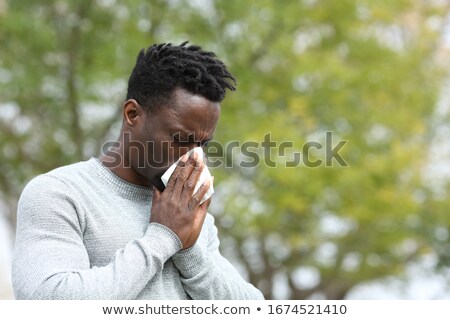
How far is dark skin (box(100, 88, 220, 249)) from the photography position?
237 centimetres

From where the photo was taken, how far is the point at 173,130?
2459mm

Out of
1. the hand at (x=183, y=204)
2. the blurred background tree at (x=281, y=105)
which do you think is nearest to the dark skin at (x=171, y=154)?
the hand at (x=183, y=204)

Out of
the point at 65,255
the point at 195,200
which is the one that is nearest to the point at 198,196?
the point at 195,200

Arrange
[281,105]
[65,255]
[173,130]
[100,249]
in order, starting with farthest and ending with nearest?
1. [281,105]
2. [173,130]
3. [100,249]
4. [65,255]

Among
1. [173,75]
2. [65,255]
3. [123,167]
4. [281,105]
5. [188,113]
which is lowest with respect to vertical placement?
[65,255]

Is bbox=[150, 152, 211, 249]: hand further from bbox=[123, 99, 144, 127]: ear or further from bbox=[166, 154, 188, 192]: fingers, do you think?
bbox=[123, 99, 144, 127]: ear

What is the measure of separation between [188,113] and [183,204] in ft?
0.89

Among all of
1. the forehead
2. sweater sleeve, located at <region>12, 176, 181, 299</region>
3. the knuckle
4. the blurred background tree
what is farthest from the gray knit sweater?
the blurred background tree

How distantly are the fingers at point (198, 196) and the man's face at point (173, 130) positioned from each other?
136 millimetres

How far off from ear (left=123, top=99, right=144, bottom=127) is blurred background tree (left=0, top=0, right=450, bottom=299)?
27.8 ft

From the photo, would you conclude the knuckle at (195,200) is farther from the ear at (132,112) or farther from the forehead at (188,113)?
the ear at (132,112)

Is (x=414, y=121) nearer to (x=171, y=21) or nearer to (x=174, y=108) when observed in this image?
(x=171, y=21)

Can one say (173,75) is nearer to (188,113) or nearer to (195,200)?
(188,113)

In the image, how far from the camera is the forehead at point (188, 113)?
245cm
